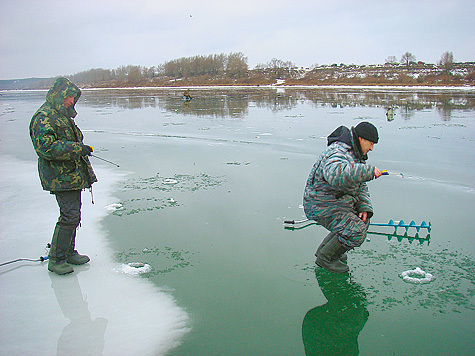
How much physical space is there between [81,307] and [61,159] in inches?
51.1

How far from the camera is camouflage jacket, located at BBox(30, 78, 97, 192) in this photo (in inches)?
129

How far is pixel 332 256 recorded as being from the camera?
3.42m

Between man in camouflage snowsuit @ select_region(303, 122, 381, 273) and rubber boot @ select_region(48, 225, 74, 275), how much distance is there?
90.5 inches

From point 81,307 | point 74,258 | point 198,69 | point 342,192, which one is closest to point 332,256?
point 342,192

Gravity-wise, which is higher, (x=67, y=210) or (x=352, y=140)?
(x=352, y=140)

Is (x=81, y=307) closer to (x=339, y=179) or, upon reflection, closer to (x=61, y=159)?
(x=61, y=159)

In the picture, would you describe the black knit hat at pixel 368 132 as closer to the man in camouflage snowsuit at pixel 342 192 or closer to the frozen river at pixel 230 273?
the man in camouflage snowsuit at pixel 342 192

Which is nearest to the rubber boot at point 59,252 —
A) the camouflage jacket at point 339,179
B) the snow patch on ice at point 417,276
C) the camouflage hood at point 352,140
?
the camouflage jacket at point 339,179

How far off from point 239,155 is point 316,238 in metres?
4.56

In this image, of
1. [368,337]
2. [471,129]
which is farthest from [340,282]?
[471,129]

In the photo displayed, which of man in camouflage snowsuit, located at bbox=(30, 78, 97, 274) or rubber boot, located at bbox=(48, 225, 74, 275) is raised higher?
man in camouflage snowsuit, located at bbox=(30, 78, 97, 274)

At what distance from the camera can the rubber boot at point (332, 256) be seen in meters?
3.37

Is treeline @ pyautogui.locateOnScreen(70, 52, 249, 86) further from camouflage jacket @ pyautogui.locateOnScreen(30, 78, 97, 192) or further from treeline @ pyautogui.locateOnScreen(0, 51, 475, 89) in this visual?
camouflage jacket @ pyautogui.locateOnScreen(30, 78, 97, 192)

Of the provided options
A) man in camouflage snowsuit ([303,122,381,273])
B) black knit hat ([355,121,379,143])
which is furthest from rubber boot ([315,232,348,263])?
black knit hat ([355,121,379,143])
